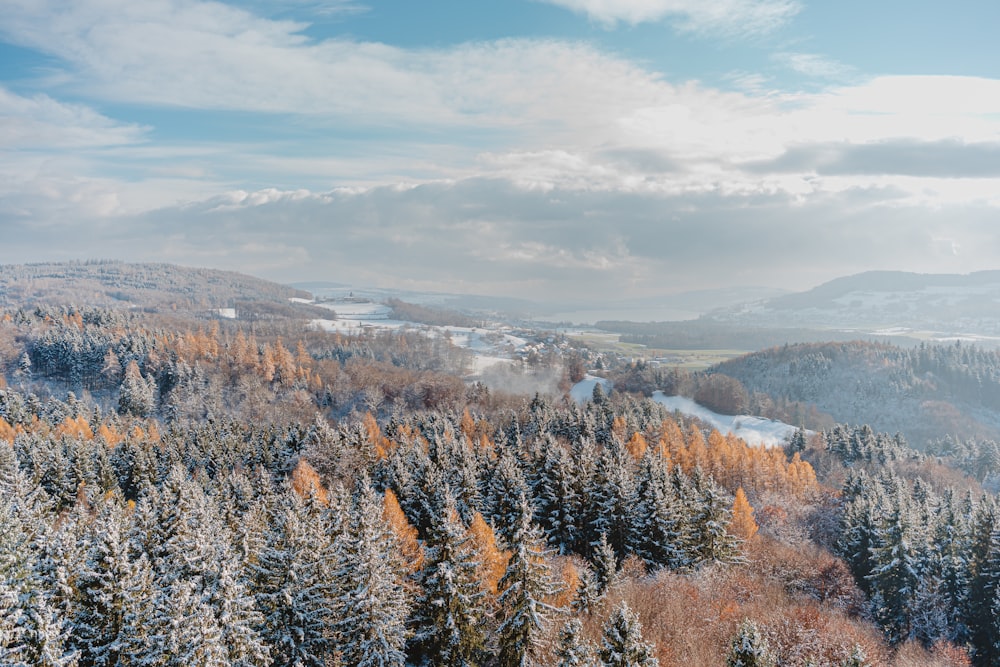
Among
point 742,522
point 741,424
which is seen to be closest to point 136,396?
point 742,522

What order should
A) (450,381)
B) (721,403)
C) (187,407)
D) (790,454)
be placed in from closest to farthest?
(790,454)
(187,407)
(450,381)
(721,403)

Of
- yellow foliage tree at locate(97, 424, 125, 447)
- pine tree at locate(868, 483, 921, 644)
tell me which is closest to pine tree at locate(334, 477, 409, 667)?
pine tree at locate(868, 483, 921, 644)

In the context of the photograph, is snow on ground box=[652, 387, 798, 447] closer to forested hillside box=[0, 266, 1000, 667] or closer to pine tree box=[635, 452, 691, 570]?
forested hillside box=[0, 266, 1000, 667]

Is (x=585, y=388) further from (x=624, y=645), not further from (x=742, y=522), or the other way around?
(x=624, y=645)

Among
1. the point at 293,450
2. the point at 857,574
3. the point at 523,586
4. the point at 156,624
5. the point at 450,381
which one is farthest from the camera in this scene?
the point at 450,381

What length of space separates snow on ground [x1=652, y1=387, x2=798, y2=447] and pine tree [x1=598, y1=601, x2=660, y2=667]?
100 meters

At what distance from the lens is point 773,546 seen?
54719mm

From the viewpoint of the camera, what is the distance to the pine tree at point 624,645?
65.8 feet

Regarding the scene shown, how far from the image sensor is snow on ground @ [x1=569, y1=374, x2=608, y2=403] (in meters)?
155

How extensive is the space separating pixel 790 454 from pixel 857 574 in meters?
58.8

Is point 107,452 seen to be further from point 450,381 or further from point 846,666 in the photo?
point 846,666

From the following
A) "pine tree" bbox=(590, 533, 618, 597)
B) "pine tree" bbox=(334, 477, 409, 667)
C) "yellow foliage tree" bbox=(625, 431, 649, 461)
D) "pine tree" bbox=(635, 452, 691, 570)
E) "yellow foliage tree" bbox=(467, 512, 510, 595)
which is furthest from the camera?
"yellow foliage tree" bbox=(625, 431, 649, 461)

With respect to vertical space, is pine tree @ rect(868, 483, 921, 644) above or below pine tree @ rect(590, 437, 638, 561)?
below

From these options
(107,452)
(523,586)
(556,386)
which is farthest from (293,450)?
(556,386)
